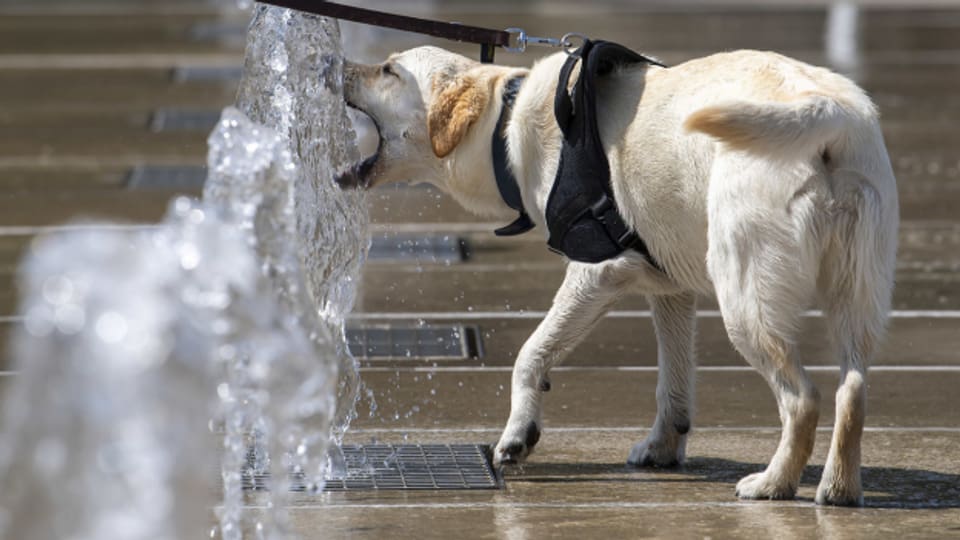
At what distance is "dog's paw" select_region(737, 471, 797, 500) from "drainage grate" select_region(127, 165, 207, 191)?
6.22 meters

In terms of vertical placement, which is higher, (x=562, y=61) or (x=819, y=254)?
(x=562, y=61)

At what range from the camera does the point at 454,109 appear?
6078 millimetres

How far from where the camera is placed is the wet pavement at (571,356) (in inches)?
207

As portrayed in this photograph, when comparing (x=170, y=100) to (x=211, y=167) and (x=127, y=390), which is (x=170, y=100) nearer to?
(x=211, y=167)

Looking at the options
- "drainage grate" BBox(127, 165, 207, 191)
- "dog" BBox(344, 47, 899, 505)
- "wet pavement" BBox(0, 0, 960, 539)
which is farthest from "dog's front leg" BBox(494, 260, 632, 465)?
"drainage grate" BBox(127, 165, 207, 191)

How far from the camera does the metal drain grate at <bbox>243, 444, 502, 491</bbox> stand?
559 cm

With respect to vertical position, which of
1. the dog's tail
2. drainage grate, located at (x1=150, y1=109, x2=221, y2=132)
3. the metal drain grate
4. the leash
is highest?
the leash

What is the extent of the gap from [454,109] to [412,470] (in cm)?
129

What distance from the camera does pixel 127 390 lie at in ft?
9.03

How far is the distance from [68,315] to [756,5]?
69.0ft

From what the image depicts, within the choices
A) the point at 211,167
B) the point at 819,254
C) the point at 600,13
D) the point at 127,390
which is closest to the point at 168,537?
the point at 127,390

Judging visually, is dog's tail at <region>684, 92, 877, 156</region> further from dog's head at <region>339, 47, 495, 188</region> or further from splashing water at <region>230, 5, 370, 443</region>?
splashing water at <region>230, 5, 370, 443</region>

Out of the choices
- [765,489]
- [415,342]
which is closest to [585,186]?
[765,489]

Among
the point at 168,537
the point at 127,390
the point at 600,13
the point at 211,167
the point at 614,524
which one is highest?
the point at 600,13
